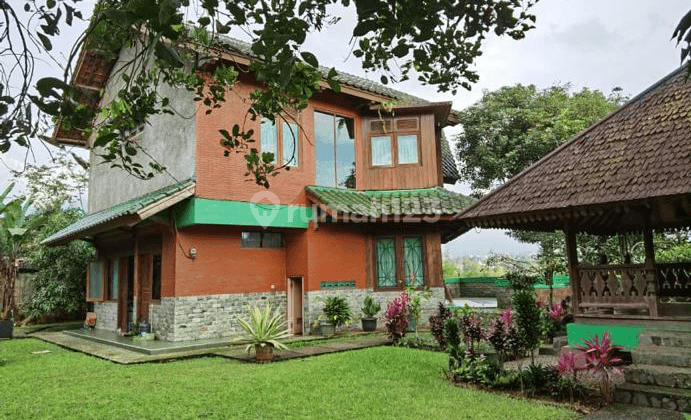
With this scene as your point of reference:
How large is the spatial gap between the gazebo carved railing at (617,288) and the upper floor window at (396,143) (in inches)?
282

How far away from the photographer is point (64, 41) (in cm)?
351

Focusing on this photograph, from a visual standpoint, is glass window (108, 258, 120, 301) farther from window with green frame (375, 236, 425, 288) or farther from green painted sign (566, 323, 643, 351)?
green painted sign (566, 323, 643, 351)

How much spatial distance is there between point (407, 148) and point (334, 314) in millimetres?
5409

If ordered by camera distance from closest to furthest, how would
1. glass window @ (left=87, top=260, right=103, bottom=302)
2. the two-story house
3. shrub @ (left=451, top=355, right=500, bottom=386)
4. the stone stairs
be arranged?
1. the stone stairs
2. shrub @ (left=451, top=355, right=500, bottom=386)
3. the two-story house
4. glass window @ (left=87, top=260, right=103, bottom=302)

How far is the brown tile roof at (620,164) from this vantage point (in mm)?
6875

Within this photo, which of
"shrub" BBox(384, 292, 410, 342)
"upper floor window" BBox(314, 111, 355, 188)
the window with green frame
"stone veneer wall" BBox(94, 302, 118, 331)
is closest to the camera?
"shrub" BBox(384, 292, 410, 342)

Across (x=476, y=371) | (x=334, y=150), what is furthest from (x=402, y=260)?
(x=476, y=371)

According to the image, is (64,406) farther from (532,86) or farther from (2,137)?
(532,86)

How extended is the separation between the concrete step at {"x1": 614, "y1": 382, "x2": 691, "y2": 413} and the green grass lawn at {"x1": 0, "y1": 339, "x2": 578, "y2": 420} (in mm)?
1045

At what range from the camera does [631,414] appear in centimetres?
568

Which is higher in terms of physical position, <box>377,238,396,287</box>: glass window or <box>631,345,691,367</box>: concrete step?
<box>377,238,396,287</box>: glass window

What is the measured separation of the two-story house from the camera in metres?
11.7

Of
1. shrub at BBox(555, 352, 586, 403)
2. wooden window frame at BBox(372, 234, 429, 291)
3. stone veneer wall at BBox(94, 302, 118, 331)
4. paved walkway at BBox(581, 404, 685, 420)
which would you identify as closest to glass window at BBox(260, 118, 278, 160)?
wooden window frame at BBox(372, 234, 429, 291)

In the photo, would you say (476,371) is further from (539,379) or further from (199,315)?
(199,315)
